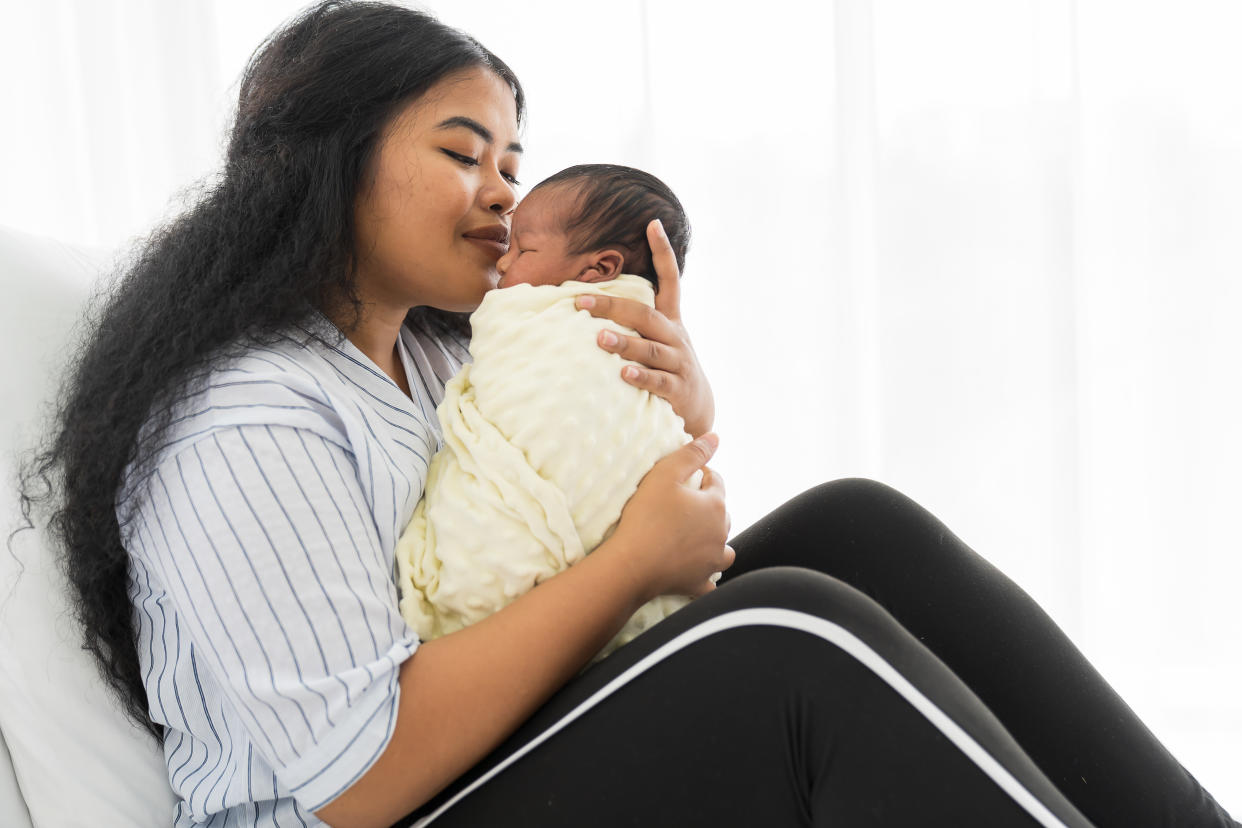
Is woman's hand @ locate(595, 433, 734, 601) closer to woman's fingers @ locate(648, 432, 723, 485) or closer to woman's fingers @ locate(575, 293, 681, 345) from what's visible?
woman's fingers @ locate(648, 432, 723, 485)

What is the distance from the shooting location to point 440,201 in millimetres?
1098

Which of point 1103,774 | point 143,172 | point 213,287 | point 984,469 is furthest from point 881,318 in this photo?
point 143,172

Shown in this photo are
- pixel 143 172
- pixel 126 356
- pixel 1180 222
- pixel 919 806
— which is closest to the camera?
pixel 919 806

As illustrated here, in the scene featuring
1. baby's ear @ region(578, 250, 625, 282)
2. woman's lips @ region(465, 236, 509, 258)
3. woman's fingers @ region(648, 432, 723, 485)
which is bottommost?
woman's fingers @ region(648, 432, 723, 485)

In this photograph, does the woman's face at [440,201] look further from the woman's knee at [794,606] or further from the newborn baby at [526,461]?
the woman's knee at [794,606]

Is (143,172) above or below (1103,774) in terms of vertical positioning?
above

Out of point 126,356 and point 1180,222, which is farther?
point 1180,222

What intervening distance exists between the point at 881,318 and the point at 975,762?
1448mm

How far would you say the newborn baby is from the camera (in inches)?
35.1

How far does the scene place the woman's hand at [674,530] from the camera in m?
0.89

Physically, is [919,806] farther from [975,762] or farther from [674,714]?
[674,714]

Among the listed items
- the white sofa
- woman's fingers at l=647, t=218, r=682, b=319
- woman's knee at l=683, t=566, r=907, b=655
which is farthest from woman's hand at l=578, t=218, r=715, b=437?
the white sofa

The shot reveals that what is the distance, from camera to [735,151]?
209cm

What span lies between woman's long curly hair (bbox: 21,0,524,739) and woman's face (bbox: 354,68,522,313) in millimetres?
20
